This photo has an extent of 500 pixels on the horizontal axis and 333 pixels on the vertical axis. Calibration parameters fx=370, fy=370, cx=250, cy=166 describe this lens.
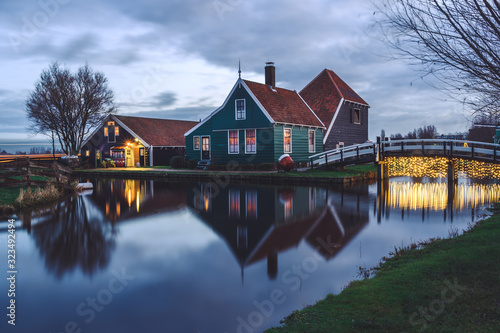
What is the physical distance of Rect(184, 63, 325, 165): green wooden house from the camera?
28.5 m

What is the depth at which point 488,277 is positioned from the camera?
5578 millimetres

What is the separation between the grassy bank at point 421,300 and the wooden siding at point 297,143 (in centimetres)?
2171

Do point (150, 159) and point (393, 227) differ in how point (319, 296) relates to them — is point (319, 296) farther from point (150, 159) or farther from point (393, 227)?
point (150, 159)

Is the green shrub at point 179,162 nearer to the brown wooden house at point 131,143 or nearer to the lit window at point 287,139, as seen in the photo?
the brown wooden house at point 131,143

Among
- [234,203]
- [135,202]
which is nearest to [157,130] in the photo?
[135,202]

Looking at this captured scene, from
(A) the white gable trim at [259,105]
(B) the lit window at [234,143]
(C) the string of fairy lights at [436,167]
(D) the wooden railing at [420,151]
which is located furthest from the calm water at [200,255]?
(B) the lit window at [234,143]

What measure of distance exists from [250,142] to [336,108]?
10196 millimetres

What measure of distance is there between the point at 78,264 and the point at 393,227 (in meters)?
8.30

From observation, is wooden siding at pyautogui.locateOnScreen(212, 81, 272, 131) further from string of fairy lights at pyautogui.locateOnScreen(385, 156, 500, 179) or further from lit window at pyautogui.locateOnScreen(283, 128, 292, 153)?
string of fairy lights at pyautogui.locateOnScreen(385, 156, 500, 179)

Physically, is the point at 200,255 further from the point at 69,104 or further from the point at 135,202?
the point at 69,104

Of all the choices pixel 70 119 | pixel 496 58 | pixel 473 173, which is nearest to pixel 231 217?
pixel 496 58

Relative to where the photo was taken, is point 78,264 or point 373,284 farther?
point 78,264

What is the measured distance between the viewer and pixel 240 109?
2941 centimetres

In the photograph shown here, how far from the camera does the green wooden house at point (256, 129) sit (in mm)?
28500
